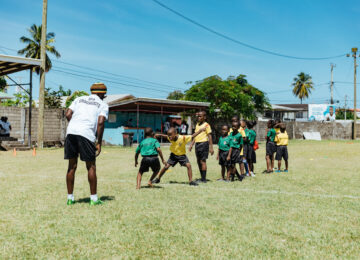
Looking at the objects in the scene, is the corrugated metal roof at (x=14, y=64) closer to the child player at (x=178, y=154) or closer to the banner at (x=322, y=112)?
the child player at (x=178, y=154)

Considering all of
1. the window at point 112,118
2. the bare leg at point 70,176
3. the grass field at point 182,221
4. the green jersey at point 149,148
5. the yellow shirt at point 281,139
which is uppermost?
the window at point 112,118

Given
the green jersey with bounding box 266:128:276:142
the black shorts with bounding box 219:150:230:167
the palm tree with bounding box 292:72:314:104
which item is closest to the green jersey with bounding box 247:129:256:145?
the green jersey with bounding box 266:128:276:142

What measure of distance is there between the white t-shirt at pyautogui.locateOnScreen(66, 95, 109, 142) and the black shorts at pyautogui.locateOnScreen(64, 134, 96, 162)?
0.07m

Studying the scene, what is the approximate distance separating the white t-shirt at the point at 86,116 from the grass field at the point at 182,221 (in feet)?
3.82

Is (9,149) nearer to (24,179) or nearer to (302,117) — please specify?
(24,179)

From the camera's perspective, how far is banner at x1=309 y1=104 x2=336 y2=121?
53312mm

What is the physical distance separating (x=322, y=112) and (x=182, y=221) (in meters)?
53.3

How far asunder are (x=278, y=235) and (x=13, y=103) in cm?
4376

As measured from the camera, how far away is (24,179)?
8.68m

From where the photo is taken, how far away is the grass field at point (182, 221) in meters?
3.74

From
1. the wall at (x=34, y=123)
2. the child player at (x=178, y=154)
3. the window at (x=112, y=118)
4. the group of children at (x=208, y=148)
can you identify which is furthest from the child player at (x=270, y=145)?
the window at (x=112, y=118)

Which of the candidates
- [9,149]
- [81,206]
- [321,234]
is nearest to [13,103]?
[9,149]

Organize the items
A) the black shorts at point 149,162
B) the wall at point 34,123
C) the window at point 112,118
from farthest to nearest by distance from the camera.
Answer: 1. the window at point 112,118
2. the wall at point 34,123
3. the black shorts at point 149,162

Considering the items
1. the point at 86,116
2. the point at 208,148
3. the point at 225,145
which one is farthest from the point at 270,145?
the point at 86,116
